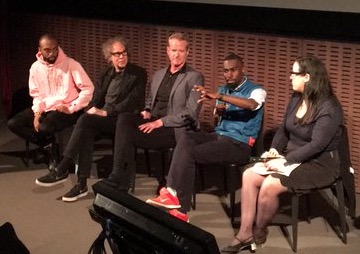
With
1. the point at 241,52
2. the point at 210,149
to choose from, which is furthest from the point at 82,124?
the point at 241,52

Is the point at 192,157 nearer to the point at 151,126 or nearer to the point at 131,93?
the point at 151,126

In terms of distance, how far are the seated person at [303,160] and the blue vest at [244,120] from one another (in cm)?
37

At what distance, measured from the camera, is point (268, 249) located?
392 centimetres

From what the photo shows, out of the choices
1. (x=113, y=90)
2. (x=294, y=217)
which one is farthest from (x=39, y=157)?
(x=294, y=217)

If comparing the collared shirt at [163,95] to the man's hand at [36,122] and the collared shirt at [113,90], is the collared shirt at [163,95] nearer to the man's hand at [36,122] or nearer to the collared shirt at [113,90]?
the collared shirt at [113,90]

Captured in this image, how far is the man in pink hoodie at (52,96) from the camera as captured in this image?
506 cm

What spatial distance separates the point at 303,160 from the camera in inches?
154

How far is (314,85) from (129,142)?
4.56ft

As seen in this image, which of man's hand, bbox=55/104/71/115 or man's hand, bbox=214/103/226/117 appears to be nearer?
man's hand, bbox=214/103/226/117

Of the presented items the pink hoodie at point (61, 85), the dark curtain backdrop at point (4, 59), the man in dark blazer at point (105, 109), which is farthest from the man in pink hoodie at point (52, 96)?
the dark curtain backdrop at point (4, 59)

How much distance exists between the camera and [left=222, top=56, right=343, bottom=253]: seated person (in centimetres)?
382

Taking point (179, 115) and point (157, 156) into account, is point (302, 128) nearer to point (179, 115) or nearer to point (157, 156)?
point (179, 115)

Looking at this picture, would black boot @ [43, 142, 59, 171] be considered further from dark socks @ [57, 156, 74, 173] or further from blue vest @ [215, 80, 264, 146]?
blue vest @ [215, 80, 264, 146]

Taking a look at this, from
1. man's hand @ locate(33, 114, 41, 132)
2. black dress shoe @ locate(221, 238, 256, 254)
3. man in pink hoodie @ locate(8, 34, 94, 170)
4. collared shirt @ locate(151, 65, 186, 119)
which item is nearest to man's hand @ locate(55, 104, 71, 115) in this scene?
man in pink hoodie @ locate(8, 34, 94, 170)
